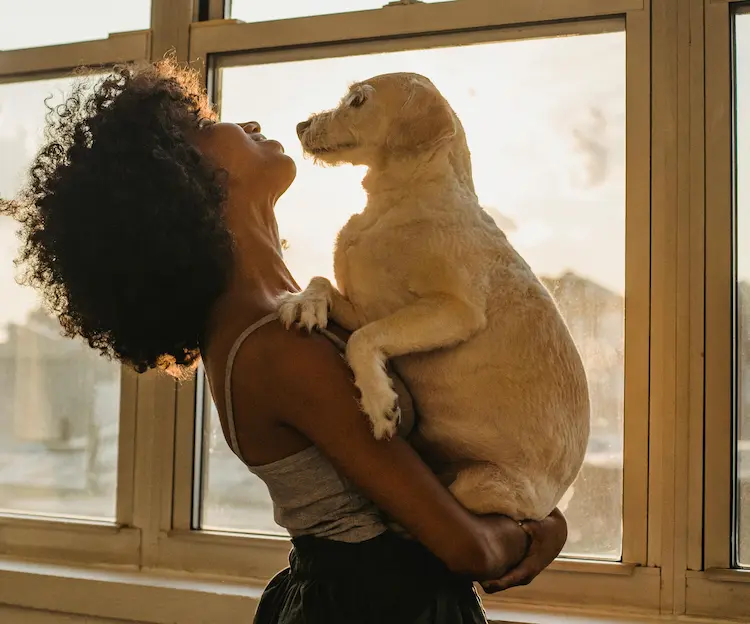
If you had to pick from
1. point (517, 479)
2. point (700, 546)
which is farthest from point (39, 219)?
point (700, 546)

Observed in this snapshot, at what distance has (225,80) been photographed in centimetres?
222

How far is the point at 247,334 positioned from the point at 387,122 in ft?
1.23

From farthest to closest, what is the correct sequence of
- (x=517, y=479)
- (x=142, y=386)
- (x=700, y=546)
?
(x=142, y=386) < (x=700, y=546) < (x=517, y=479)

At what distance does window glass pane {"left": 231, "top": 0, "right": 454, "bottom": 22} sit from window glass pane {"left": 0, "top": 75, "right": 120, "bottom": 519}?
562 mm

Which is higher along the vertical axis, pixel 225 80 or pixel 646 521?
pixel 225 80

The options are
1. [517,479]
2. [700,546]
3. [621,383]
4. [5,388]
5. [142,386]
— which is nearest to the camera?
[517,479]

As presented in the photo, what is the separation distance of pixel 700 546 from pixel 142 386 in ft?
4.45

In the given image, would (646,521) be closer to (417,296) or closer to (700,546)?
(700,546)

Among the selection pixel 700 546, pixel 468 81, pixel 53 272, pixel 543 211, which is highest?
pixel 468 81

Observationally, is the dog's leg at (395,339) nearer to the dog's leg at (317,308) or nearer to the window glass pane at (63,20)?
the dog's leg at (317,308)

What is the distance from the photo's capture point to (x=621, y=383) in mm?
1880

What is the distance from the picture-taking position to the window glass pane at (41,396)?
2324 mm

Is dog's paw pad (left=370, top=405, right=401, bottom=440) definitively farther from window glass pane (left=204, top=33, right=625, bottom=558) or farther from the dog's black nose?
window glass pane (left=204, top=33, right=625, bottom=558)

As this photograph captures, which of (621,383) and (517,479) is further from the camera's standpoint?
(621,383)
